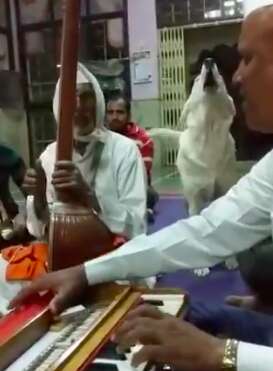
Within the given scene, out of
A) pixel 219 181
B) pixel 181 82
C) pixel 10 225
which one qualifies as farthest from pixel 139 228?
pixel 181 82

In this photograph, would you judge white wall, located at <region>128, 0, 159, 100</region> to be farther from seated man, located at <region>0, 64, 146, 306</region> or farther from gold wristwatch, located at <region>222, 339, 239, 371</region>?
gold wristwatch, located at <region>222, 339, 239, 371</region>

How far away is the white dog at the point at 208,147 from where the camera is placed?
372cm

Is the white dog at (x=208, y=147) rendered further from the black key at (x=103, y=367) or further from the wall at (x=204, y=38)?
the wall at (x=204, y=38)

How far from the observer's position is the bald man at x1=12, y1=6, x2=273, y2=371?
2.46 feet

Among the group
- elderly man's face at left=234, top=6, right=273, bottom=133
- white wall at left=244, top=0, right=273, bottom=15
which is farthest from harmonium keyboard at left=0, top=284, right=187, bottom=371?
white wall at left=244, top=0, right=273, bottom=15

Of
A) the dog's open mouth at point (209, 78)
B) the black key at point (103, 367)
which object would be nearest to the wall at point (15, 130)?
the dog's open mouth at point (209, 78)

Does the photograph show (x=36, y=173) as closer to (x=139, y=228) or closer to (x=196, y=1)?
(x=139, y=228)

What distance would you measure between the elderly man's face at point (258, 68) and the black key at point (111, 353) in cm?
50

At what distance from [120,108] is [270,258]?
7.32 feet

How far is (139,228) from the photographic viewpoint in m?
2.23

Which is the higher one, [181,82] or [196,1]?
[196,1]

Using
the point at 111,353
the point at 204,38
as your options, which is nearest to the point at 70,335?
the point at 111,353

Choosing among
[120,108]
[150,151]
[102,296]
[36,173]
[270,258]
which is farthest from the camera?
[150,151]

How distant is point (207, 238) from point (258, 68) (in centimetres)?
40
